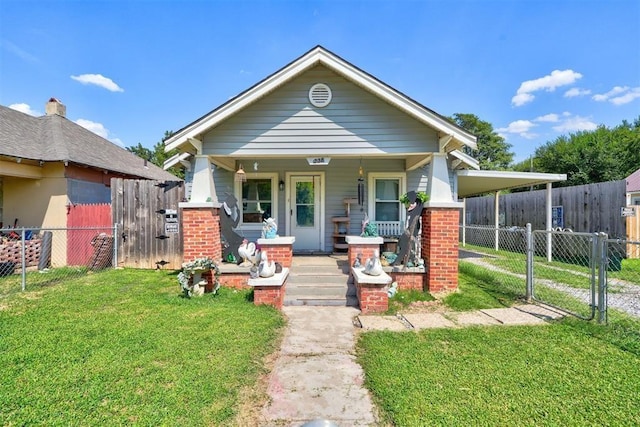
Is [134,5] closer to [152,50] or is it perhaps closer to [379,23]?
[152,50]

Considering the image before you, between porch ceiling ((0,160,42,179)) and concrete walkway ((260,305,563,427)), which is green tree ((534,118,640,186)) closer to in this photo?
concrete walkway ((260,305,563,427))

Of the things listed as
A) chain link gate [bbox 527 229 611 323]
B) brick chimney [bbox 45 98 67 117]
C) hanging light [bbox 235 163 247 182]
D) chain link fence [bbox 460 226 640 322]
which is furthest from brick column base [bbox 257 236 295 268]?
brick chimney [bbox 45 98 67 117]

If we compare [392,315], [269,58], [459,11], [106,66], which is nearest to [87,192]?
[269,58]

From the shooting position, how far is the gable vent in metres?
6.28

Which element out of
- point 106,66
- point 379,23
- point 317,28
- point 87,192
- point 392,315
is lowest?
point 392,315

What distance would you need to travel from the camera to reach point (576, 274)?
775 cm

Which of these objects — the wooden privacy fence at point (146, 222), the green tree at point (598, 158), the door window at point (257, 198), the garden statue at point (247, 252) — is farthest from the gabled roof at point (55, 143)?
the green tree at point (598, 158)

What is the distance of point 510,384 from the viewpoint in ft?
9.52

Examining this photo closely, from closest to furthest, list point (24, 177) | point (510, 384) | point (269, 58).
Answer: point (510, 384) < point (24, 177) < point (269, 58)

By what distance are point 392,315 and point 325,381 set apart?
2281 mm

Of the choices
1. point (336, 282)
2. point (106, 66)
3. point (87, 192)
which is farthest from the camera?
point (106, 66)

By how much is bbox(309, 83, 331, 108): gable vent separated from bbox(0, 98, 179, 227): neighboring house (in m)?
7.59

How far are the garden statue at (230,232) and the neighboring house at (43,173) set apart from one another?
577cm

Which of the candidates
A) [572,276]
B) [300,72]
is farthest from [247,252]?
[572,276]
